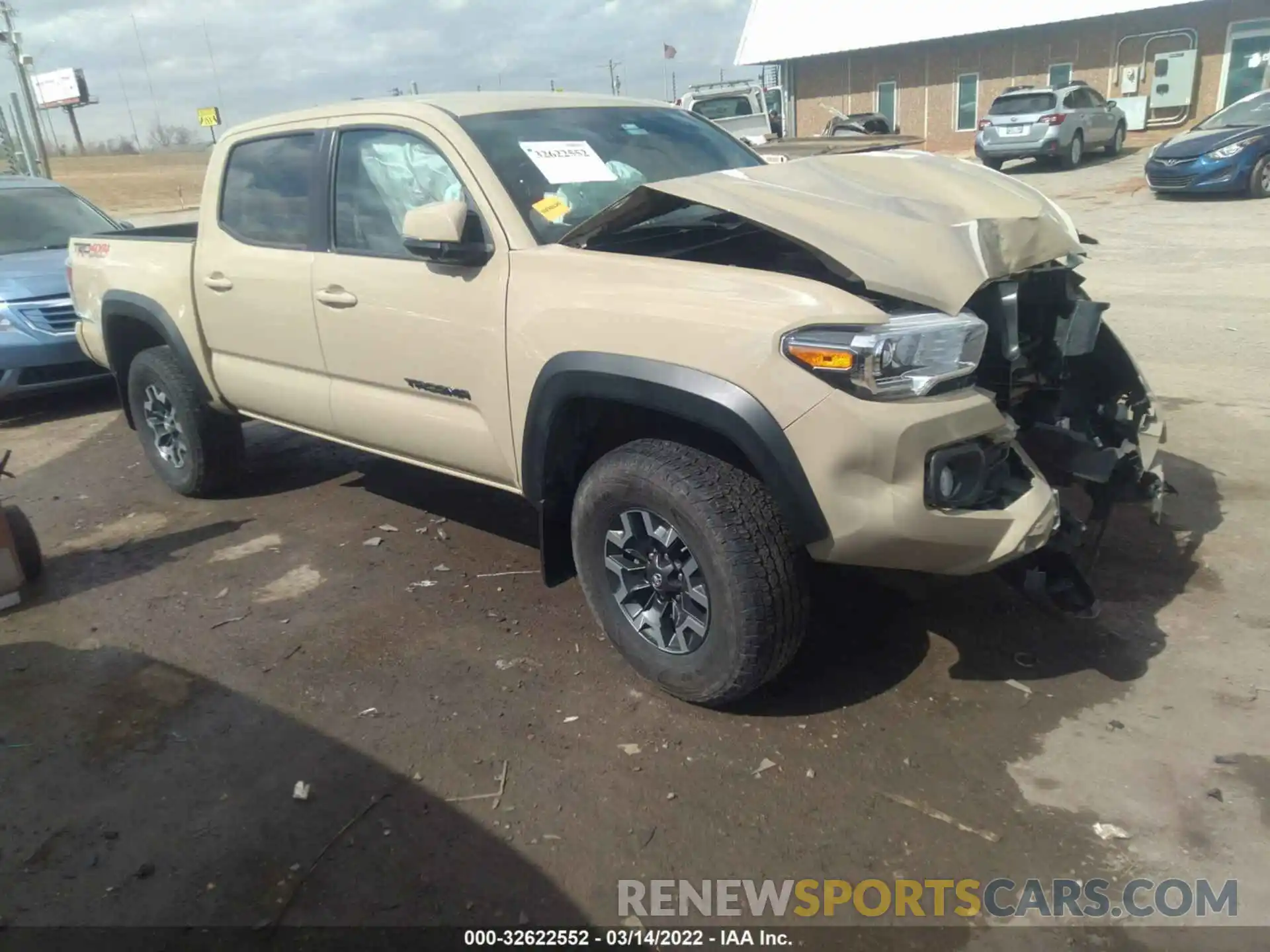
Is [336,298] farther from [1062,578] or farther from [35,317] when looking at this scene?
[35,317]

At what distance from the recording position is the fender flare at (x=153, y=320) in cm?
495

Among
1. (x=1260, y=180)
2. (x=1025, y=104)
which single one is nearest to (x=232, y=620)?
(x=1260, y=180)

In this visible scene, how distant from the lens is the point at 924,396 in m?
2.72

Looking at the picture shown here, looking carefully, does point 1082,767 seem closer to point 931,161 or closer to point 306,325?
point 931,161

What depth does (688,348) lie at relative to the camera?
286cm

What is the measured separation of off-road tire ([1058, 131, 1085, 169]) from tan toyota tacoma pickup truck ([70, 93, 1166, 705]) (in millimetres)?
19474

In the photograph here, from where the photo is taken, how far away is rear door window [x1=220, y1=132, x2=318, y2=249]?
4.27m

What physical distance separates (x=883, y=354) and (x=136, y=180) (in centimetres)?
4600

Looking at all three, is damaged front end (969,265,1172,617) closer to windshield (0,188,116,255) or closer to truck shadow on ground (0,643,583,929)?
truck shadow on ground (0,643,583,929)

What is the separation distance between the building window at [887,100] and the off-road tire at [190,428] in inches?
1150

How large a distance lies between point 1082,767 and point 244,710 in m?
2.70

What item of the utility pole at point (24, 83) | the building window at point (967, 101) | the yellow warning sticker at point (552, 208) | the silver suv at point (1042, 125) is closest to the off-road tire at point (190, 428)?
the yellow warning sticker at point (552, 208)

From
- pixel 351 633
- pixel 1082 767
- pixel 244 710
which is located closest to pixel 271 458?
pixel 351 633

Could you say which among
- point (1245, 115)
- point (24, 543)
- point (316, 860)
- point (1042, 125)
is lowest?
point (316, 860)
